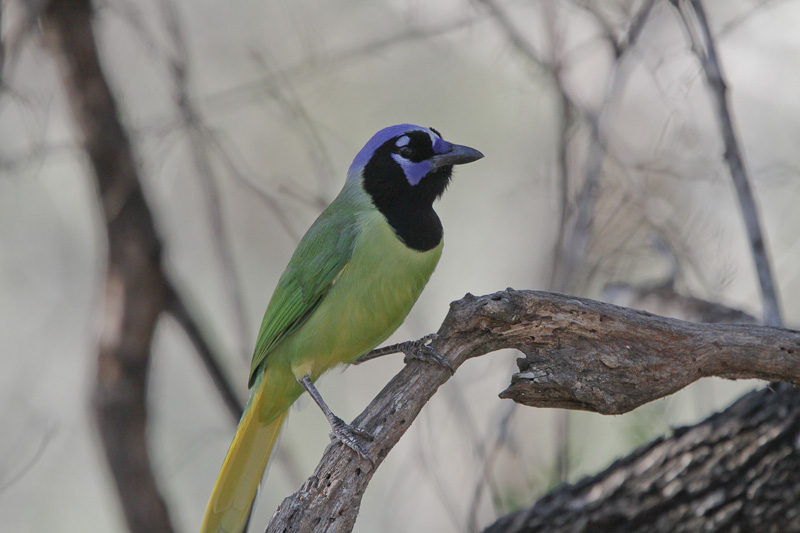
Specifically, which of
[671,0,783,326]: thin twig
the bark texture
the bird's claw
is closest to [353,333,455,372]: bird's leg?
the bird's claw

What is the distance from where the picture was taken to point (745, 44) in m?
4.71

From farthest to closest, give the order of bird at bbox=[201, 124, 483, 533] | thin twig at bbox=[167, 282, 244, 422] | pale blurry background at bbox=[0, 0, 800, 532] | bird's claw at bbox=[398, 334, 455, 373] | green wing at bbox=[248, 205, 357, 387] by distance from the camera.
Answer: thin twig at bbox=[167, 282, 244, 422] → pale blurry background at bbox=[0, 0, 800, 532] → green wing at bbox=[248, 205, 357, 387] → bird at bbox=[201, 124, 483, 533] → bird's claw at bbox=[398, 334, 455, 373]

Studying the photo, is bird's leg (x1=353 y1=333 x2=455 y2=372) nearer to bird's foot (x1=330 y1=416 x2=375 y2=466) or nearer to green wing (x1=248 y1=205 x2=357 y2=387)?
bird's foot (x1=330 y1=416 x2=375 y2=466)

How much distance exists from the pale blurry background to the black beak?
0.81 meters

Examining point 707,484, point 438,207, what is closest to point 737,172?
point 707,484

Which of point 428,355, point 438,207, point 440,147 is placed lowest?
point 428,355

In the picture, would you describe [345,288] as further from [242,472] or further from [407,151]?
[242,472]

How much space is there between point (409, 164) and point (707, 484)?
174 cm

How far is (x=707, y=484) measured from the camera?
122 inches

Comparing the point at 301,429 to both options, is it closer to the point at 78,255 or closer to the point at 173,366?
the point at 173,366

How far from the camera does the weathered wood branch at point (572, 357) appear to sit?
2662 millimetres

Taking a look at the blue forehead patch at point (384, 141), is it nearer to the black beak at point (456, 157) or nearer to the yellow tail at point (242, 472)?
the black beak at point (456, 157)

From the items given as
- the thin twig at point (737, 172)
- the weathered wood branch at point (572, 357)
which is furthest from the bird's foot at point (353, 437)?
the thin twig at point (737, 172)

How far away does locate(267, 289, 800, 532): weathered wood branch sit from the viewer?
2.66 m
